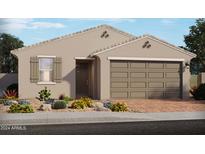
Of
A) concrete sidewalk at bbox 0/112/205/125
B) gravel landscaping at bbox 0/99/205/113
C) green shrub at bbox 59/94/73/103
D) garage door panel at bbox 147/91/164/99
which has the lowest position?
concrete sidewalk at bbox 0/112/205/125

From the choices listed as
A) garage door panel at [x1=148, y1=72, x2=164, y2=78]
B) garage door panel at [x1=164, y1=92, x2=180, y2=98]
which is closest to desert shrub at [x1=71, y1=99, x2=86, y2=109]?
garage door panel at [x1=148, y1=72, x2=164, y2=78]

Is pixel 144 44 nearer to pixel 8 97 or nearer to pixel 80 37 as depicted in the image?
pixel 80 37

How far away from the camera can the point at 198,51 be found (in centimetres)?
1986

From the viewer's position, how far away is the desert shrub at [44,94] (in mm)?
17844

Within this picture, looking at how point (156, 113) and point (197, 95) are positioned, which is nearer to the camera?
point (156, 113)

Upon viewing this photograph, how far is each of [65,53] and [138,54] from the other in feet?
12.5

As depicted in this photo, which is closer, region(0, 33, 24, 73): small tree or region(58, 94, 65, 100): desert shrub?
region(0, 33, 24, 73): small tree

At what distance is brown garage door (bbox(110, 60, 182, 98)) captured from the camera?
731 inches

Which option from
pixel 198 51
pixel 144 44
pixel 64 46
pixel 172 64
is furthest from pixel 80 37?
pixel 198 51

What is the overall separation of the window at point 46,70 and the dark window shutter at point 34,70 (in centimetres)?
20

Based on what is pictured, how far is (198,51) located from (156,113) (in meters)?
6.88

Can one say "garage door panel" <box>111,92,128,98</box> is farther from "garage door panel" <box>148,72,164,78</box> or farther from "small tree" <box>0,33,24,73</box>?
"small tree" <box>0,33,24,73</box>

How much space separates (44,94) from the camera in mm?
18125

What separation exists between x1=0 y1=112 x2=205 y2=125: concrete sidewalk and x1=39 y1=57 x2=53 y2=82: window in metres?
4.96
